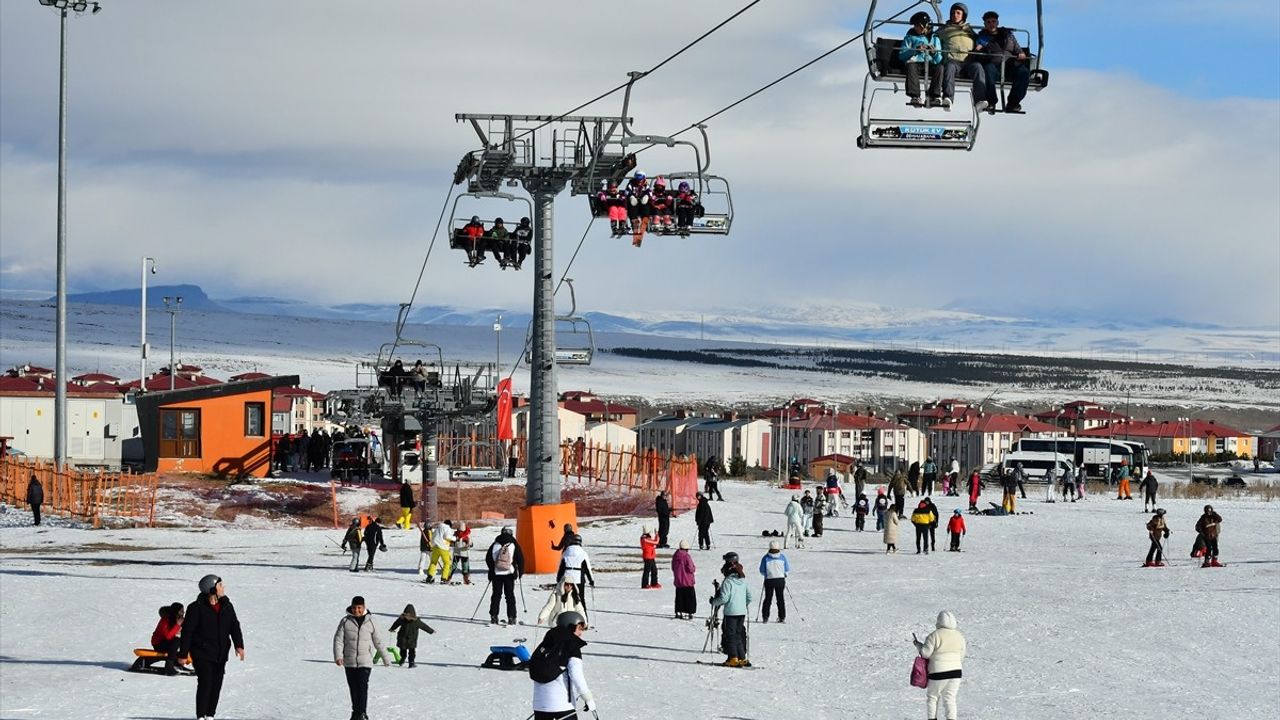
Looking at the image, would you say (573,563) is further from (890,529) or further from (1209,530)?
(1209,530)

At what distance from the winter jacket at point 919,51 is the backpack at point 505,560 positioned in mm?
11276

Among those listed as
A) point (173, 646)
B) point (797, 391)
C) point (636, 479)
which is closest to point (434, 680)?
point (173, 646)

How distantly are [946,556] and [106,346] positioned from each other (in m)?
172

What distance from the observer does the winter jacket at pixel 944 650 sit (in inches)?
626

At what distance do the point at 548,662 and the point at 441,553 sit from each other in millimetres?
14988

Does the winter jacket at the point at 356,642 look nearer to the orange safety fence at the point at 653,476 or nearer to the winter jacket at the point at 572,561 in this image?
the winter jacket at the point at 572,561

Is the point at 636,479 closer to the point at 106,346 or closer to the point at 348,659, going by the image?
the point at 348,659

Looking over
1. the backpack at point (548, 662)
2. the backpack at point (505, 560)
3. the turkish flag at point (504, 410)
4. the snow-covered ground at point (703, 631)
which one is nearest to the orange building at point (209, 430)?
the turkish flag at point (504, 410)

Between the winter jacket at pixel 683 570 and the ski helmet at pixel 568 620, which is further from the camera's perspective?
the winter jacket at pixel 683 570

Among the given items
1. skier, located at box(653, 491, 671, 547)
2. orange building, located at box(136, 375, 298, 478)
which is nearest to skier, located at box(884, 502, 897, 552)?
skier, located at box(653, 491, 671, 547)

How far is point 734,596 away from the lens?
20.8 metres

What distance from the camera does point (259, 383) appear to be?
54.3m

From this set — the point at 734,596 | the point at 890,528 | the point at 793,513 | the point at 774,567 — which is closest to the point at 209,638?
the point at 734,596

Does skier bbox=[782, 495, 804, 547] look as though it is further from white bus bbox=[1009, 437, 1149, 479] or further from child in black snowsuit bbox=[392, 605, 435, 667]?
white bus bbox=[1009, 437, 1149, 479]
